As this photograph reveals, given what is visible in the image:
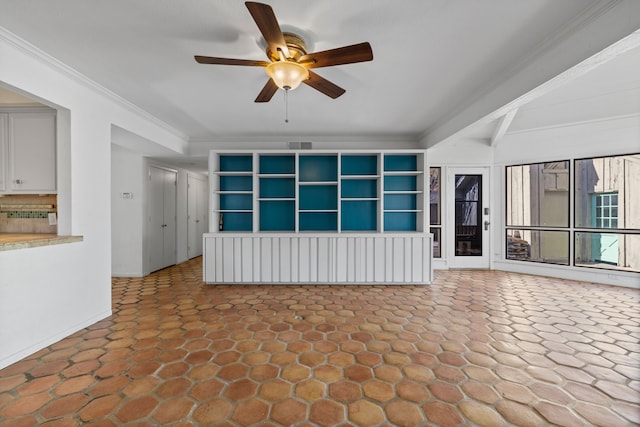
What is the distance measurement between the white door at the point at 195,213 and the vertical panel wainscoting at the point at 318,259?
264 centimetres

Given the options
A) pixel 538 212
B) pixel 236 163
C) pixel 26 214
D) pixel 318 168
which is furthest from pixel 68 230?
pixel 538 212

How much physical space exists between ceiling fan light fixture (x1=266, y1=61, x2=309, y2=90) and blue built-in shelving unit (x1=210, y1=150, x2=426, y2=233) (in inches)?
100

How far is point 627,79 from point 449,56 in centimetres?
283

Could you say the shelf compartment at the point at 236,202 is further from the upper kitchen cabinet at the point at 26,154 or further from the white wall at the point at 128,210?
the upper kitchen cabinet at the point at 26,154

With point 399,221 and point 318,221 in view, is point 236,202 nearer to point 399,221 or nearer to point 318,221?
point 318,221

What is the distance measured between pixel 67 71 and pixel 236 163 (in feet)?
8.06

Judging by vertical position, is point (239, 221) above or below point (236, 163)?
below

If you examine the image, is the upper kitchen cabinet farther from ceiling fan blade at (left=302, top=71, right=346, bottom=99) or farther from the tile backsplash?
ceiling fan blade at (left=302, top=71, right=346, bottom=99)

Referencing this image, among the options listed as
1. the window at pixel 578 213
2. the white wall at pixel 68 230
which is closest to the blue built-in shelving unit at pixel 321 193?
the white wall at pixel 68 230

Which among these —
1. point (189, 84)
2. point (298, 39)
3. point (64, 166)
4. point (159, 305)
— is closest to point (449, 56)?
point (298, 39)

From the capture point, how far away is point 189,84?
2.83 m

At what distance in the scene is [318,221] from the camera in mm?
4785

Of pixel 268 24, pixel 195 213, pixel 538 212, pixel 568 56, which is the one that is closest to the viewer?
pixel 268 24

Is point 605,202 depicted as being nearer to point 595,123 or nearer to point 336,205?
point 595,123
